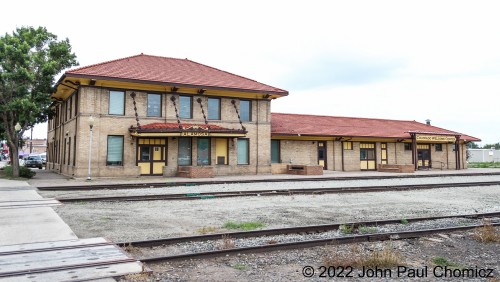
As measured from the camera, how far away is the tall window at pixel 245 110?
90.1ft

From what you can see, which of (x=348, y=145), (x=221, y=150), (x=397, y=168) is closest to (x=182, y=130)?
(x=221, y=150)

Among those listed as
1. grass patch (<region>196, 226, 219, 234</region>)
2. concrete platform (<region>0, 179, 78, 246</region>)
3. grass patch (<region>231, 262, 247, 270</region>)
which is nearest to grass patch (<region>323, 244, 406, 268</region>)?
grass patch (<region>231, 262, 247, 270</region>)

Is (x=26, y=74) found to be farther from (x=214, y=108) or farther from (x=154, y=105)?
(x=214, y=108)

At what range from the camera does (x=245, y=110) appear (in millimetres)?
27625

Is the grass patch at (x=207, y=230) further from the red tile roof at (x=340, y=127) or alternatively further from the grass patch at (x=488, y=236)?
the red tile roof at (x=340, y=127)

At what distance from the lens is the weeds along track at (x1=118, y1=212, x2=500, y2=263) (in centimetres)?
646

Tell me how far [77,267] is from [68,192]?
11443 mm

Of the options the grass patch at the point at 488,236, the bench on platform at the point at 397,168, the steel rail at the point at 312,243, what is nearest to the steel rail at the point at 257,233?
the steel rail at the point at 312,243

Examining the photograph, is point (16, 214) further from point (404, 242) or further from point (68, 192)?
point (404, 242)

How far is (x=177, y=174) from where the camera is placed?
2453 cm

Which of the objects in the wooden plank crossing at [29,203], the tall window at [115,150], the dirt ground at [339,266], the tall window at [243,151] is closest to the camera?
the dirt ground at [339,266]

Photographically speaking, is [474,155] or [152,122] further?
[474,155]

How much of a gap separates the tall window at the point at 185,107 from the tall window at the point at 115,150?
4.35 m

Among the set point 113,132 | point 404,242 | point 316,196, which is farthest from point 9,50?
point 404,242
